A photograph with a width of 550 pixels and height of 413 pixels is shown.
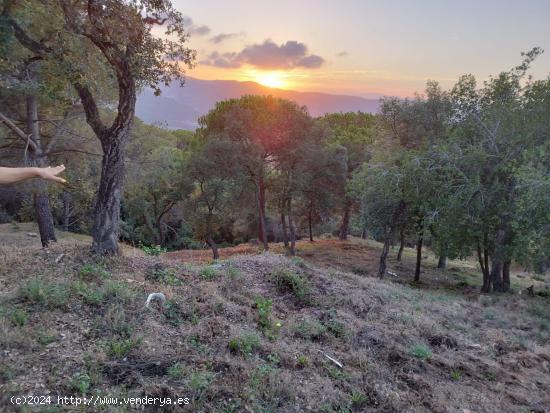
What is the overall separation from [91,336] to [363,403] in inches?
134

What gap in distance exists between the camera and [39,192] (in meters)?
12.1

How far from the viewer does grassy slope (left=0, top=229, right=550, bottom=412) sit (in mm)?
4141

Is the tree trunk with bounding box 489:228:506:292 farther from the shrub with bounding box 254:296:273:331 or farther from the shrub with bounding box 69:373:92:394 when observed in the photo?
the shrub with bounding box 69:373:92:394

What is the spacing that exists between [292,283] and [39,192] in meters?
9.16

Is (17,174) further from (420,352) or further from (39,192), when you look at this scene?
(39,192)

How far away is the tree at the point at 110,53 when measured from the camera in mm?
6555

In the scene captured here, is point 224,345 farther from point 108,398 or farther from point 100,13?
point 100,13

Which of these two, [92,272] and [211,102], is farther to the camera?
[211,102]

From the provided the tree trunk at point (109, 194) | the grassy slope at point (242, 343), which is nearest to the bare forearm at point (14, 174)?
the grassy slope at point (242, 343)

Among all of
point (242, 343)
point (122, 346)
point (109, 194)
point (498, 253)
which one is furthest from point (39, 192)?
point (498, 253)

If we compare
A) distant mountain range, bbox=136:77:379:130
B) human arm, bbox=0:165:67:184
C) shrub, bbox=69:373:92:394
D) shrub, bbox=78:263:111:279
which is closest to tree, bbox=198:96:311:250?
distant mountain range, bbox=136:77:379:130

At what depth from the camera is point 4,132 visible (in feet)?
48.7

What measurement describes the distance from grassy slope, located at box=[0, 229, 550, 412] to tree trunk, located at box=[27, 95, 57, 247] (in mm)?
6598

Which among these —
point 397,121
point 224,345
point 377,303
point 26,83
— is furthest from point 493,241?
point 26,83
